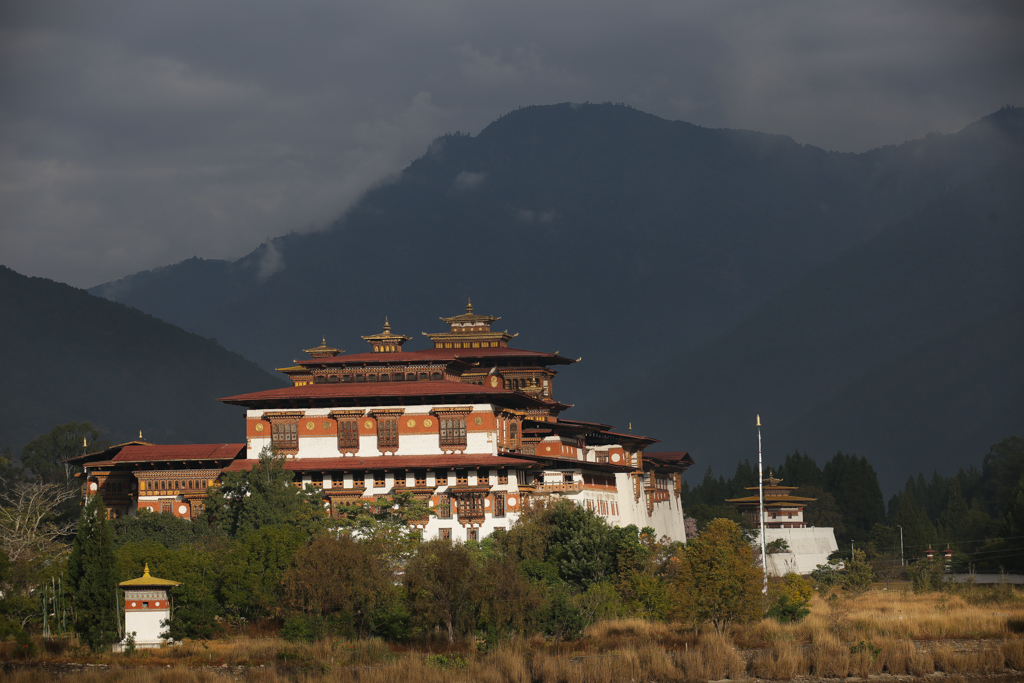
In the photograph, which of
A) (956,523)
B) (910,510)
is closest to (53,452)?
(910,510)

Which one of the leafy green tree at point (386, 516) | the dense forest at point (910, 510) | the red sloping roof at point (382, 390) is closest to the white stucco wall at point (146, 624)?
the leafy green tree at point (386, 516)

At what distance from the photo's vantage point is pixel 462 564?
47062 millimetres

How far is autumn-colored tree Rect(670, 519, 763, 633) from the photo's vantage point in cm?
4872

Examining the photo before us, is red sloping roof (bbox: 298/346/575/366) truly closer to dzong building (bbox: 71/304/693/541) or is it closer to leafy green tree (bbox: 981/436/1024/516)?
dzong building (bbox: 71/304/693/541)

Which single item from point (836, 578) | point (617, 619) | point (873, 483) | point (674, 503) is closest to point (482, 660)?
point (617, 619)

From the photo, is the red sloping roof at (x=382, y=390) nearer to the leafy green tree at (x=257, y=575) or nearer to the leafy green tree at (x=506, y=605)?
the leafy green tree at (x=257, y=575)

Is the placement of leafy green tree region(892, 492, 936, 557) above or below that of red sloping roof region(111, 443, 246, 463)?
below

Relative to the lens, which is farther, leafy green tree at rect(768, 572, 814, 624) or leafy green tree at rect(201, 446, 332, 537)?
leafy green tree at rect(201, 446, 332, 537)

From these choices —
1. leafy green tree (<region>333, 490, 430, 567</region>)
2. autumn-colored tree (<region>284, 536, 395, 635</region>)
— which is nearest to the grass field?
autumn-colored tree (<region>284, 536, 395, 635</region>)

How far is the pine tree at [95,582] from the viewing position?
43.6 metres

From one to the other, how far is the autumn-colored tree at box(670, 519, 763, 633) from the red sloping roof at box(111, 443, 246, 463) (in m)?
33.6

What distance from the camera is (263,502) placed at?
214 ft

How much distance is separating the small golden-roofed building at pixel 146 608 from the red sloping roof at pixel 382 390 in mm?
25992

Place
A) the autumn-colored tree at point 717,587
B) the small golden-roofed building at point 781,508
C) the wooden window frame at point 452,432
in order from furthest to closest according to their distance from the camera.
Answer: the small golden-roofed building at point 781,508 < the wooden window frame at point 452,432 < the autumn-colored tree at point 717,587
